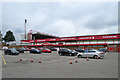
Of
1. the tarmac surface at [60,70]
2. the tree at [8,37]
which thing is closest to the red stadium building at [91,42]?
the tarmac surface at [60,70]

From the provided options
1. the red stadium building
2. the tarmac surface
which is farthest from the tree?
the tarmac surface

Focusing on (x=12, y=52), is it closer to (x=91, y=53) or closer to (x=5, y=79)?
(x=91, y=53)

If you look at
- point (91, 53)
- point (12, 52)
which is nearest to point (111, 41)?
point (91, 53)

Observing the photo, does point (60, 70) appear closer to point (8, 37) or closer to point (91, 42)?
point (91, 42)

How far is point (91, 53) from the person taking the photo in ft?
70.4

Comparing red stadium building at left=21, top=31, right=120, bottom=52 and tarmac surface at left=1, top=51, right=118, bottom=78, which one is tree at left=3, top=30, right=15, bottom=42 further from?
tarmac surface at left=1, top=51, right=118, bottom=78

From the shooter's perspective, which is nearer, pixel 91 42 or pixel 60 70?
pixel 60 70

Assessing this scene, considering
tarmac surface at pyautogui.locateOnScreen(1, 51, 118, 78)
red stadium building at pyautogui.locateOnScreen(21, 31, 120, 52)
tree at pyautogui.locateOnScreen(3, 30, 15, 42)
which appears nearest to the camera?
tarmac surface at pyautogui.locateOnScreen(1, 51, 118, 78)

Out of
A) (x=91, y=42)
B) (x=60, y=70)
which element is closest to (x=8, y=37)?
(x=91, y=42)

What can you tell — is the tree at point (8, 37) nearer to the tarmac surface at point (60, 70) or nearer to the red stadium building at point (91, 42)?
the red stadium building at point (91, 42)

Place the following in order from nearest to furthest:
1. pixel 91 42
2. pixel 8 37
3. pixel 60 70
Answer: pixel 60 70
pixel 91 42
pixel 8 37

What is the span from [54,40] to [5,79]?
212ft

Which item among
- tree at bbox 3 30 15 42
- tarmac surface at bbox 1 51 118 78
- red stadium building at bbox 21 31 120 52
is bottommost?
tarmac surface at bbox 1 51 118 78

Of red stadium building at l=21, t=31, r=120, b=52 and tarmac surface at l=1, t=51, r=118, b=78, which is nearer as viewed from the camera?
tarmac surface at l=1, t=51, r=118, b=78
